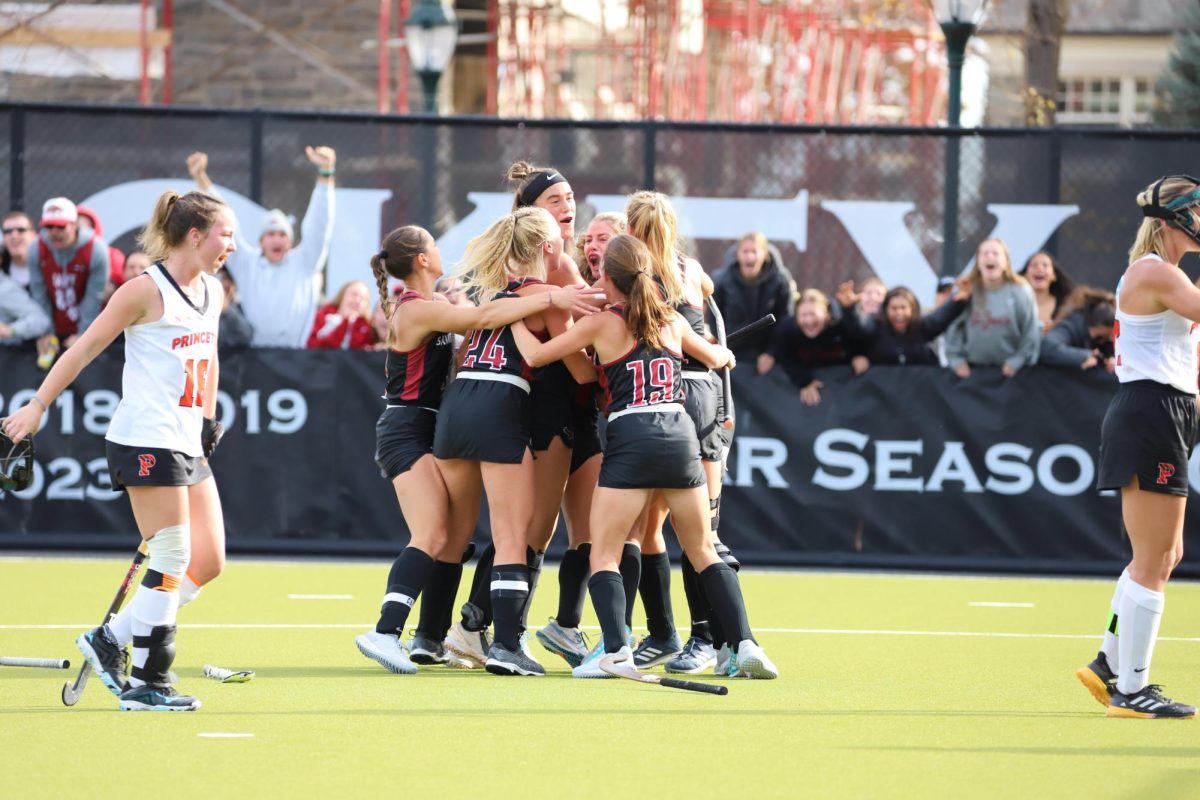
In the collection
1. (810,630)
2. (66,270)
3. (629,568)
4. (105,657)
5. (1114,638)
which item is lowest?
(810,630)

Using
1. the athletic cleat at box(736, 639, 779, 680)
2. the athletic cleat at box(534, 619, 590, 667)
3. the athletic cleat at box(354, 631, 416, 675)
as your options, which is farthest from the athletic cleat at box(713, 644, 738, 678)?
the athletic cleat at box(354, 631, 416, 675)

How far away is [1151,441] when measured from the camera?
23.9 ft

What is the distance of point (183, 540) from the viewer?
7.05 metres

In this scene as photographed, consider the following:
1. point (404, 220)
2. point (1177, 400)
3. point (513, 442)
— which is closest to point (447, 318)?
point (513, 442)

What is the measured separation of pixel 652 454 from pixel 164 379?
2016 mm

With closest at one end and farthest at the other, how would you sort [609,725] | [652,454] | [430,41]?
[609,725], [652,454], [430,41]

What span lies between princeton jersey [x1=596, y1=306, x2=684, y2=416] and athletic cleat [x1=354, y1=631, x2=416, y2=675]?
142 centimetres

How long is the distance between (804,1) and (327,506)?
22876 millimetres

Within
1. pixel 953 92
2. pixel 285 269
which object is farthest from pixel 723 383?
pixel 953 92

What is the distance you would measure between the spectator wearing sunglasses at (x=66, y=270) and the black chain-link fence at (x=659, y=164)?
2.64ft

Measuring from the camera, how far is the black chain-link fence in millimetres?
13344

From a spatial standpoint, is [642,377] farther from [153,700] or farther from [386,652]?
[153,700]

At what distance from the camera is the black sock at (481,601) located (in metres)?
8.64

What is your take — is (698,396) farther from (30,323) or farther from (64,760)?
(30,323)
